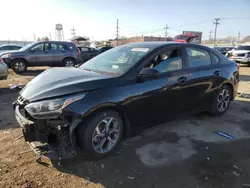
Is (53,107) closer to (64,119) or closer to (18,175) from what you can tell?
(64,119)

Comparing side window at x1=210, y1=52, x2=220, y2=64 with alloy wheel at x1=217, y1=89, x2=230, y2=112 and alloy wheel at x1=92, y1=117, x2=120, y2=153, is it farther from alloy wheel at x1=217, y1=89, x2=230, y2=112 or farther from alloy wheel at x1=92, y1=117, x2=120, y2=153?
alloy wheel at x1=92, y1=117, x2=120, y2=153

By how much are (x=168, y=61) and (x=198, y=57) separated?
2.98 ft

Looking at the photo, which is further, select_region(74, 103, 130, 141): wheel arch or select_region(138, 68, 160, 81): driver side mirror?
select_region(138, 68, 160, 81): driver side mirror

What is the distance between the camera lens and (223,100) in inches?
213

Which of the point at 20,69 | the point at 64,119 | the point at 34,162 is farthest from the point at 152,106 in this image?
the point at 20,69

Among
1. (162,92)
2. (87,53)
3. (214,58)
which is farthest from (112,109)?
(87,53)

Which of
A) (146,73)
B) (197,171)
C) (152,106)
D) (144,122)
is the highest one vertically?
(146,73)

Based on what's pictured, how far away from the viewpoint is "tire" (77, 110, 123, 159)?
123 inches

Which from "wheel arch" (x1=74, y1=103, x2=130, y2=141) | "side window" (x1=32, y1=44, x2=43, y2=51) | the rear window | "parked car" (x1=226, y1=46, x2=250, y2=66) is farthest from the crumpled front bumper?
"parked car" (x1=226, y1=46, x2=250, y2=66)

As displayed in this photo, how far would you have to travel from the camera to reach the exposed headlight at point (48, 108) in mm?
2902

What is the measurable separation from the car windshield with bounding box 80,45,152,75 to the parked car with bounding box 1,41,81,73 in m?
8.91

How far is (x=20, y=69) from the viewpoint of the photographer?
1207cm

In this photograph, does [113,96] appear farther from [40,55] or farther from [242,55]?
[242,55]

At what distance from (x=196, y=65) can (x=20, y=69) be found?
33.1 ft
